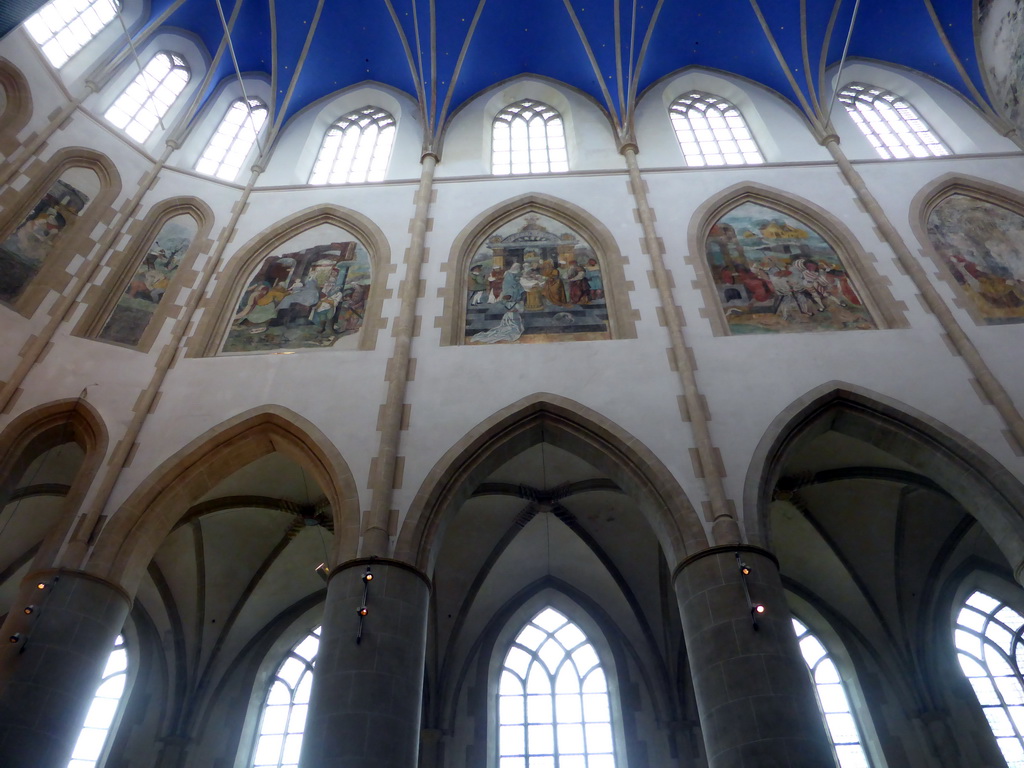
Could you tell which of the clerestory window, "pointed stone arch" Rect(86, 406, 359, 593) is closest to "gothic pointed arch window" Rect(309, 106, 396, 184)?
the clerestory window

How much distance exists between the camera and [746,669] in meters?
6.70

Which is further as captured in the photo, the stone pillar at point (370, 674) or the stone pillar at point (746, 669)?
the stone pillar at point (370, 674)

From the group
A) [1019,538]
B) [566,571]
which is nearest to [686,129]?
[566,571]

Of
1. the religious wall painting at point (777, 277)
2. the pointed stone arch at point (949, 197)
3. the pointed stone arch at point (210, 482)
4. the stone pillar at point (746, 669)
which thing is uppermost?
the pointed stone arch at point (949, 197)

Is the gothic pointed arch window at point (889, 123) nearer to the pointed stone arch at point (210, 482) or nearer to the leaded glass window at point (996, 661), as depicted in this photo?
the leaded glass window at point (996, 661)

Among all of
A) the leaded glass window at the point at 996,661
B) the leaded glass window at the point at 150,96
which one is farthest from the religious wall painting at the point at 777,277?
the leaded glass window at the point at 150,96

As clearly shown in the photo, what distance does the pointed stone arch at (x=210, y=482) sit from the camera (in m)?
8.05

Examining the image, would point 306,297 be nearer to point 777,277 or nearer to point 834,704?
point 777,277

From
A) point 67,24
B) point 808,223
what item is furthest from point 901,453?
→ point 67,24

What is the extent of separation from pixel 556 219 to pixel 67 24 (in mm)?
8823

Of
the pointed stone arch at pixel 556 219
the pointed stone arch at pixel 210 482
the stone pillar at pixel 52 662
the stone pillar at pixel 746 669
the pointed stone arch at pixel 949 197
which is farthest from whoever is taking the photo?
the pointed stone arch at pixel 949 197

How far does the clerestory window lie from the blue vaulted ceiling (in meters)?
1.50

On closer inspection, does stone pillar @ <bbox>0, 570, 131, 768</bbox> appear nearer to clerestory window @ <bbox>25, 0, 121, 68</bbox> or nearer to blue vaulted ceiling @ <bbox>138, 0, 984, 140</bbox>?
clerestory window @ <bbox>25, 0, 121, 68</bbox>

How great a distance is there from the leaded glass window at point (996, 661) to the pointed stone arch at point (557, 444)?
6.19m
